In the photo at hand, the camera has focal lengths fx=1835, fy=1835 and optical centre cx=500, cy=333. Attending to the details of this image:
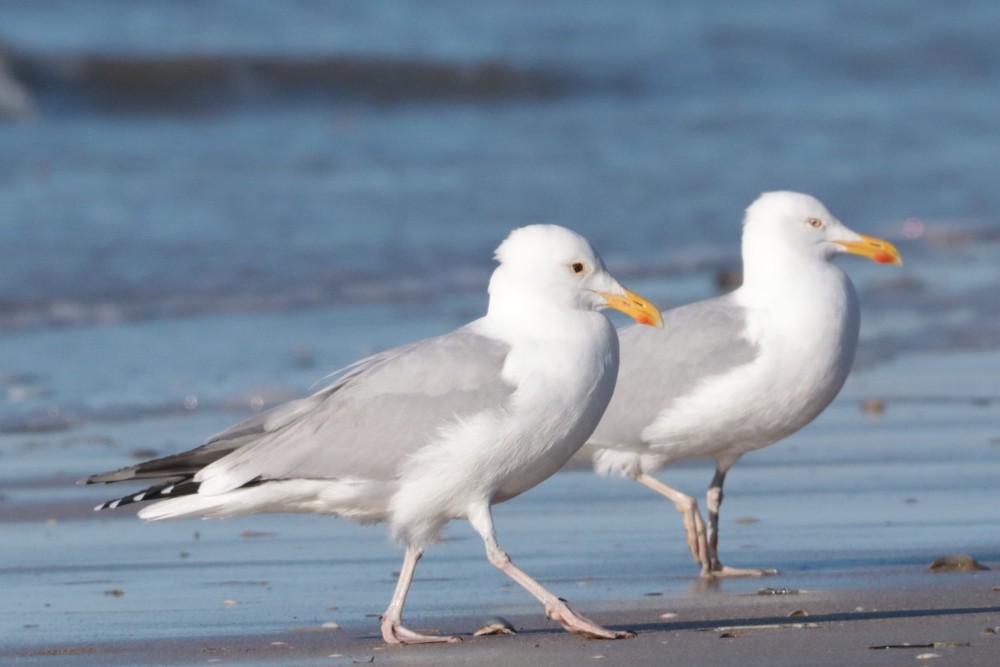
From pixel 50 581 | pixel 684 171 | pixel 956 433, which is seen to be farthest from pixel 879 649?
pixel 684 171

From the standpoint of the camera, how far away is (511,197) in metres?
16.7

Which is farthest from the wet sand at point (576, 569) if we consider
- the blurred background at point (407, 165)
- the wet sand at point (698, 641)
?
the blurred background at point (407, 165)

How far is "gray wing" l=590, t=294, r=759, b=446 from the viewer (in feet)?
23.0

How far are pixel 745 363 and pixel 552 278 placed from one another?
50.9 inches

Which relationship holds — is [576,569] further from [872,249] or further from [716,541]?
[872,249]

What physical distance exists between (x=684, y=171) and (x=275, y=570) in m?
12.2

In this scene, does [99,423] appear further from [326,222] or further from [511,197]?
[511,197]

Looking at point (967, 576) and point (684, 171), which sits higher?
point (684, 171)

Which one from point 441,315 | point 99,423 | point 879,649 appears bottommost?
point 879,649

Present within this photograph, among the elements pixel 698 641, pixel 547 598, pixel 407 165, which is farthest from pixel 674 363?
pixel 407 165

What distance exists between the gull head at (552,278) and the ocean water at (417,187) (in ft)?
3.70

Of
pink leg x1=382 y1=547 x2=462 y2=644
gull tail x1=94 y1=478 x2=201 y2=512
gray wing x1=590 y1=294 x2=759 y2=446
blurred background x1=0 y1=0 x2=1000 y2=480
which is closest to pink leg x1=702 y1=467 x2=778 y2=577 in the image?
gray wing x1=590 y1=294 x2=759 y2=446

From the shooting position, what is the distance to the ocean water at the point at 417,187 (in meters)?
9.09

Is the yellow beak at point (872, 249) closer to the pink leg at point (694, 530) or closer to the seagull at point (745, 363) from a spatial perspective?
the seagull at point (745, 363)
